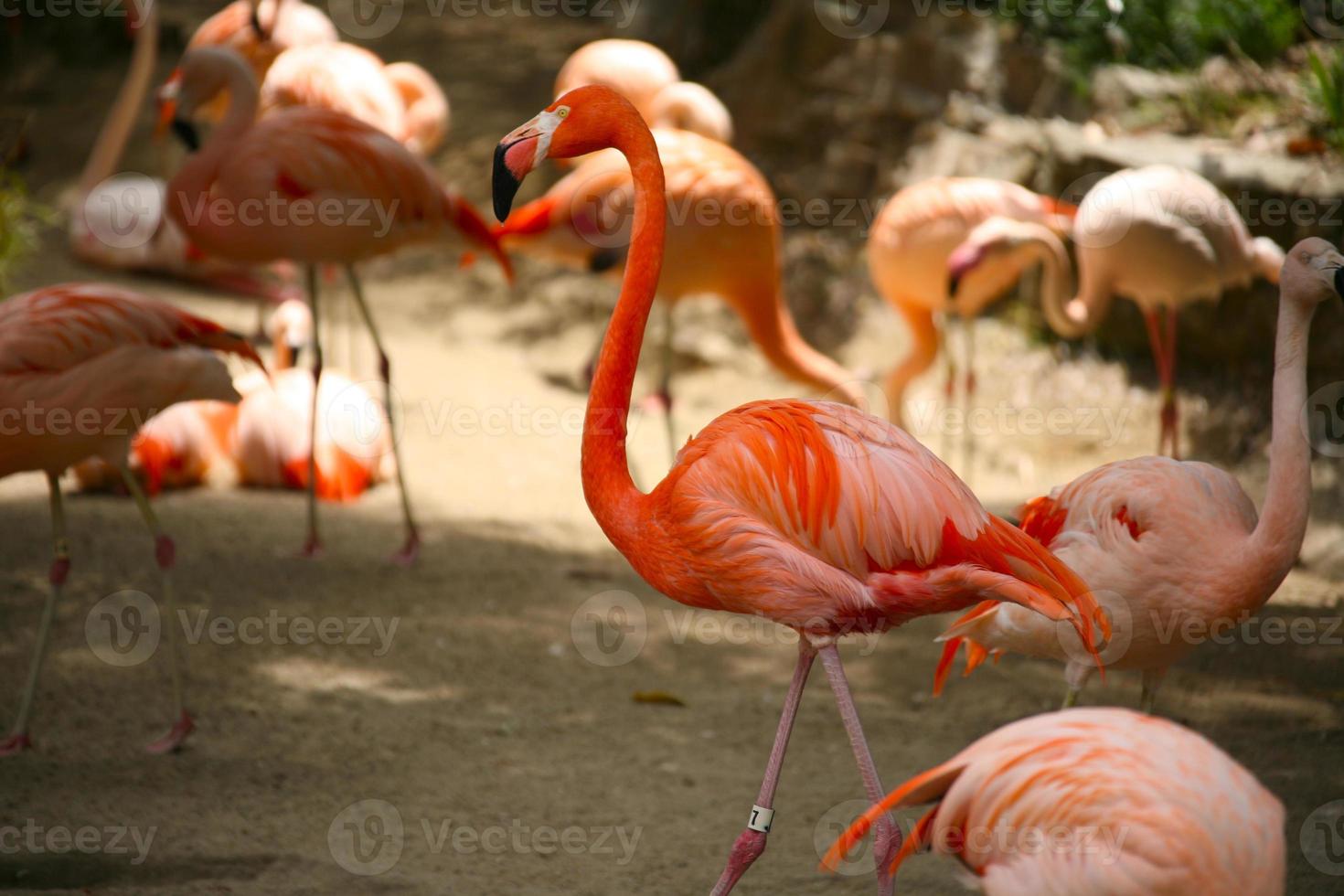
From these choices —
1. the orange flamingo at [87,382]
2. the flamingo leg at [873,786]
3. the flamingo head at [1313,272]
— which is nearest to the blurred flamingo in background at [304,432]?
the orange flamingo at [87,382]

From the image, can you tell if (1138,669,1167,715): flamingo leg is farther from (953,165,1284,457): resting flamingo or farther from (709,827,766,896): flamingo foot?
(953,165,1284,457): resting flamingo

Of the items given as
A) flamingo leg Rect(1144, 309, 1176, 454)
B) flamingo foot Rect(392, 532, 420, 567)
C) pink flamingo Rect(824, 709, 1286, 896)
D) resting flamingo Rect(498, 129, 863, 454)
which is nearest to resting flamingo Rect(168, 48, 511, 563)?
flamingo foot Rect(392, 532, 420, 567)

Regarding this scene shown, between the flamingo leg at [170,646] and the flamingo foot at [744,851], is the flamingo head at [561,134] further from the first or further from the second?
the flamingo leg at [170,646]

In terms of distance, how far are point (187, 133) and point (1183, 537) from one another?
4.00m

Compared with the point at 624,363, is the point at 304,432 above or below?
below

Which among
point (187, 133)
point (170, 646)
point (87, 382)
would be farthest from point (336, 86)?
point (170, 646)

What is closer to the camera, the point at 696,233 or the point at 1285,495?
the point at 1285,495

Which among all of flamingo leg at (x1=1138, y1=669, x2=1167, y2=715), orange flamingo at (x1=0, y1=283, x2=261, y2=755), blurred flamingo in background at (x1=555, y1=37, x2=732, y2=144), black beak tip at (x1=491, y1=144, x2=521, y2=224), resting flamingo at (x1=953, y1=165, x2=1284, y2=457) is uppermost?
black beak tip at (x1=491, y1=144, x2=521, y2=224)

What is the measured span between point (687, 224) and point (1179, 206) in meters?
1.91

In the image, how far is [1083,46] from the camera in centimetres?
732

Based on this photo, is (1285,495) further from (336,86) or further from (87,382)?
(336,86)

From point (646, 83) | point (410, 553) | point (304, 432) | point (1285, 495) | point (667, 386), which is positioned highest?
point (646, 83)

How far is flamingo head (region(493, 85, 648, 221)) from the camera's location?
104 inches

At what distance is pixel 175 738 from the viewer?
360cm
